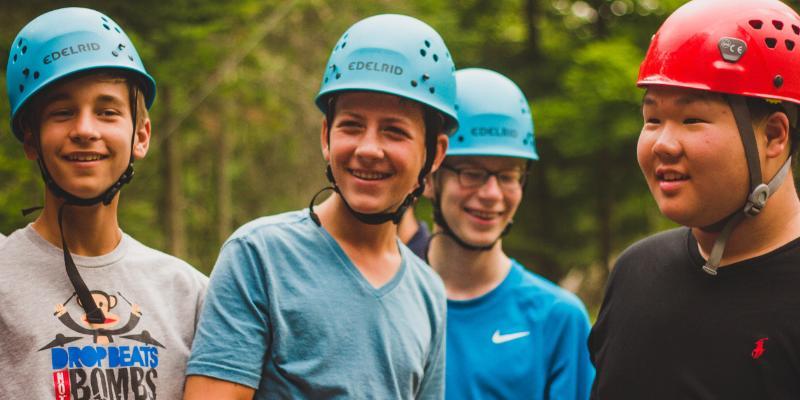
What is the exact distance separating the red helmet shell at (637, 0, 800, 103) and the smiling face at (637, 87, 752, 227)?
67 millimetres

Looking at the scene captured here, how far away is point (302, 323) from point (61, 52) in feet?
4.84

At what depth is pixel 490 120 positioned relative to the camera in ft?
16.7

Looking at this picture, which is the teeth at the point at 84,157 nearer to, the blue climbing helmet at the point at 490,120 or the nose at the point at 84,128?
the nose at the point at 84,128

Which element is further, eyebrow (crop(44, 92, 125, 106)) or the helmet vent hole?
eyebrow (crop(44, 92, 125, 106))

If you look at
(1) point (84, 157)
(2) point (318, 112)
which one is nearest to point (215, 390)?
(1) point (84, 157)

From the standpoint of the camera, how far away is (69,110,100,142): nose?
127 inches

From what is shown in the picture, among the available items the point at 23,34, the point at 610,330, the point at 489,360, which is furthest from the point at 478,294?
the point at 23,34

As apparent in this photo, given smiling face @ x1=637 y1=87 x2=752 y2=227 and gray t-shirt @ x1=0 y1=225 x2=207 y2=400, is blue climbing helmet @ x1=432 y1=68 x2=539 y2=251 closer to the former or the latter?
smiling face @ x1=637 y1=87 x2=752 y2=227

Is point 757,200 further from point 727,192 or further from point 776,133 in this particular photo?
point 776,133

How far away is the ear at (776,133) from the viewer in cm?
299

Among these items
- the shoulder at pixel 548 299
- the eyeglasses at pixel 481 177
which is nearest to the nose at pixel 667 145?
the shoulder at pixel 548 299

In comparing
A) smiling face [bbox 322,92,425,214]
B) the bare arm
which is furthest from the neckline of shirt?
smiling face [bbox 322,92,425,214]

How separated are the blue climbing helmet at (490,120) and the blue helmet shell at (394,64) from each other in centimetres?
106

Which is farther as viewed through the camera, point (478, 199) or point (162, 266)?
point (478, 199)
